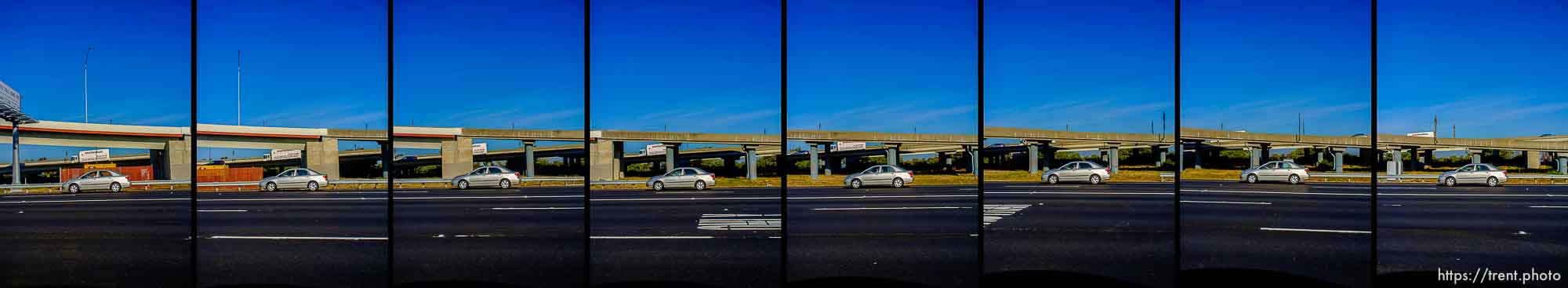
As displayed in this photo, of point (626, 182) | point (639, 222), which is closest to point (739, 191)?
point (626, 182)

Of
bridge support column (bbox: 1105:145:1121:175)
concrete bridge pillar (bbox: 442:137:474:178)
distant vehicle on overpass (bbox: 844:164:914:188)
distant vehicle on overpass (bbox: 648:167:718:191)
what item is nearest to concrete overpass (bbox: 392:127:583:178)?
concrete bridge pillar (bbox: 442:137:474:178)

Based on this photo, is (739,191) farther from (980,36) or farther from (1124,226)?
(980,36)

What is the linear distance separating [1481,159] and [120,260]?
2515 cm

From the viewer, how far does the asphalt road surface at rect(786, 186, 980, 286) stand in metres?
5.73

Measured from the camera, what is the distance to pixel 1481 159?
19141 millimetres

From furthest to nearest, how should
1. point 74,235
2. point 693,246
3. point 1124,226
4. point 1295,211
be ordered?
1. point 1295,211
2. point 1124,226
3. point 74,235
4. point 693,246

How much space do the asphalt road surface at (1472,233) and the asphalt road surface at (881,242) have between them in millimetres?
2593

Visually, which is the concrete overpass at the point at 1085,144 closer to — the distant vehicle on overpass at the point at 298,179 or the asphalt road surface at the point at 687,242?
the asphalt road surface at the point at 687,242

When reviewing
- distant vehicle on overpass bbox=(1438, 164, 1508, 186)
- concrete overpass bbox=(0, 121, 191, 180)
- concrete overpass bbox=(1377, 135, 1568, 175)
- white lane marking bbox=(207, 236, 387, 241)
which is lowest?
white lane marking bbox=(207, 236, 387, 241)

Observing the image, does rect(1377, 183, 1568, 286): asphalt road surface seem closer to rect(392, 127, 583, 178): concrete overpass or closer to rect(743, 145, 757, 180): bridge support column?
rect(392, 127, 583, 178): concrete overpass

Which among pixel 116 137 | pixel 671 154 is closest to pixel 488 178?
pixel 671 154

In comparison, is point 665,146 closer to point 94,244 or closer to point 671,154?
point 671,154

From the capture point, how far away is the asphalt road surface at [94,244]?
5348 millimetres

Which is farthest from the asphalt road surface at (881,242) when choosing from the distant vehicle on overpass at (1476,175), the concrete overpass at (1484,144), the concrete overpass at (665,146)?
the distant vehicle on overpass at (1476,175)
